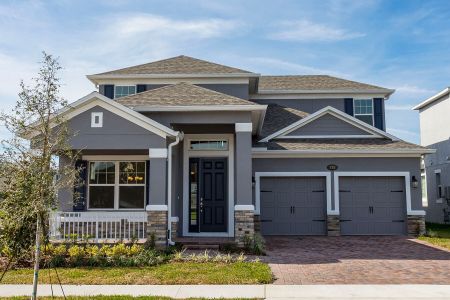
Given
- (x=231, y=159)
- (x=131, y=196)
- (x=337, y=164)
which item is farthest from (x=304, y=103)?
(x=131, y=196)

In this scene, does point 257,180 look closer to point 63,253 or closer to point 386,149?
point 386,149

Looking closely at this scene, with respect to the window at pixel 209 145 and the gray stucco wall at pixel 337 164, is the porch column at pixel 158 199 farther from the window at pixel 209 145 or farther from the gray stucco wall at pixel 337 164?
the gray stucco wall at pixel 337 164

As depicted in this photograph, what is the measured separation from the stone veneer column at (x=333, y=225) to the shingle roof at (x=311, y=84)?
22.0 ft

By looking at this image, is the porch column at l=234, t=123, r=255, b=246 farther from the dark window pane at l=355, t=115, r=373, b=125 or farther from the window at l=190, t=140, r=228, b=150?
the dark window pane at l=355, t=115, r=373, b=125

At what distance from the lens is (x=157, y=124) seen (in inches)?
484

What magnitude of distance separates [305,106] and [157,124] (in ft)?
34.6

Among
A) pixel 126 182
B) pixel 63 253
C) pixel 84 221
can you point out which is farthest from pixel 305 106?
pixel 63 253

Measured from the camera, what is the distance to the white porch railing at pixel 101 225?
12.2 metres

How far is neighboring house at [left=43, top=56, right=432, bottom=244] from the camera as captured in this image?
40.9 feet

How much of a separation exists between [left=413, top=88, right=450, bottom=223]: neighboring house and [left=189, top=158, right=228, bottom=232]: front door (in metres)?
14.2

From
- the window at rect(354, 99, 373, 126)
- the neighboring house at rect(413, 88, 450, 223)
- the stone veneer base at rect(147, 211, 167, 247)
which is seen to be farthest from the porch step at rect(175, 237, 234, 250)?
the neighboring house at rect(413, 88, 450, 223)

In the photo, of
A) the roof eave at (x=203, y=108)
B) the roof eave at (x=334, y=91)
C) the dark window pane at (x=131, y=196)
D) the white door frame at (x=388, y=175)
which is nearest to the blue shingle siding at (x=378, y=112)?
the roof eave at (x=334, y=91)

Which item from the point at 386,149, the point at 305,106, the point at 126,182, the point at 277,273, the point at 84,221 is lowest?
the point at 277,273

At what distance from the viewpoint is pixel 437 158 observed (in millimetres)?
25391
